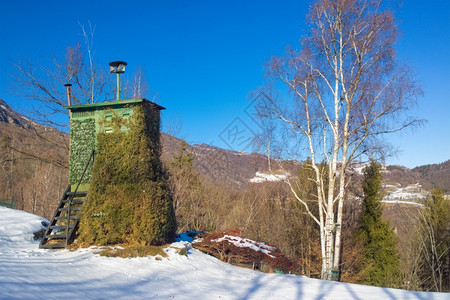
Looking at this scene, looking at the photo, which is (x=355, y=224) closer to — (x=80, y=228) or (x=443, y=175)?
(x=80, y=228)

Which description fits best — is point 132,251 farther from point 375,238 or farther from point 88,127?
point 375,238

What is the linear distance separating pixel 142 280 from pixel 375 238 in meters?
15.3

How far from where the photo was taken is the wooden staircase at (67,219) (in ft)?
28.3

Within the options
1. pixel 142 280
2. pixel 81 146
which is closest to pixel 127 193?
pixel 81 146

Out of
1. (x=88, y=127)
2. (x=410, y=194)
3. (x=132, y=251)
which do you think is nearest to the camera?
(x=132, y=251)

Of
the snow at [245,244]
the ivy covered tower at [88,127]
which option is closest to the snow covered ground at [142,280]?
the snow at [245,244]

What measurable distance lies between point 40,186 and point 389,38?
33.5 meters

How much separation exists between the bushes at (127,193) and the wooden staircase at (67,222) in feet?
1.04

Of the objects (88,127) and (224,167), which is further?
(224,167)

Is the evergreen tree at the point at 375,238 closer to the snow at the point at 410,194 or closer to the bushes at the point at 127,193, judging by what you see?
the snow at the point at 410,194

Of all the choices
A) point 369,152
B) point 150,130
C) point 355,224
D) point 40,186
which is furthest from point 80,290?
point 40,186

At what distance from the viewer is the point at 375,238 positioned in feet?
59.3

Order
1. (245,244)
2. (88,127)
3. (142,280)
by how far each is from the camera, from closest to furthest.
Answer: (142,280) → (88,127) → (245,244)

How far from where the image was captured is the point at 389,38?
1245cm
